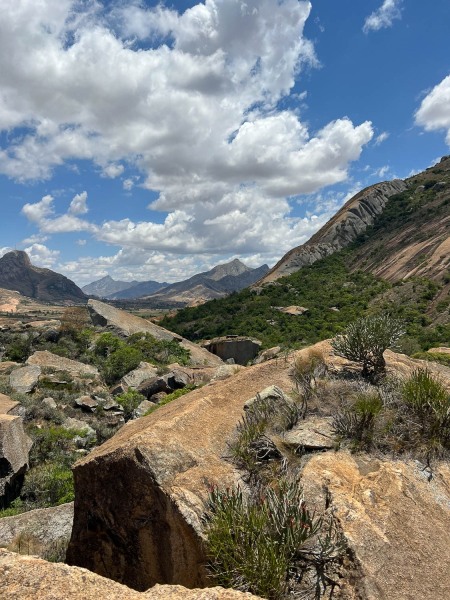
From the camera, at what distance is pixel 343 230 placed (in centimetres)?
10306

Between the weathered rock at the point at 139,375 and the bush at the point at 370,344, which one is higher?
the weathered rock at the point at 139,375

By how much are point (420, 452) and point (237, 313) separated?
6817 cm

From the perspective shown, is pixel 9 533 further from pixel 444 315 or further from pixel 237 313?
pixel 237 313

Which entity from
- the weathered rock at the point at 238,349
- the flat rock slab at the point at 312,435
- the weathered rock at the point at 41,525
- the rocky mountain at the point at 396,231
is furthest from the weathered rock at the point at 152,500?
the rocky mountain at the point at 396,231

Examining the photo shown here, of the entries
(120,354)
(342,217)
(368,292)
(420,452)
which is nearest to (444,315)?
(368,292)

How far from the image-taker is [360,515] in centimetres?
430

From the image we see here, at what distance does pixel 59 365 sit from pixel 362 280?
59596mm

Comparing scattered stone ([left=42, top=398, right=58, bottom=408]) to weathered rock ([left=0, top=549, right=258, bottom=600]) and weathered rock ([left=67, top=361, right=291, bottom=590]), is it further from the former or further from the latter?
weathered rock ([left=0, top=549, right=258, bottom=600])

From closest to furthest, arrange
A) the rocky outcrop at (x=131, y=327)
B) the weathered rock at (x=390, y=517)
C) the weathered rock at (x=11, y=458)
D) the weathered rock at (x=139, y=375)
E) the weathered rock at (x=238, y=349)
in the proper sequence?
the weathered rock at (x=390, y=517) → the weathered rock at (x=11, y=458) → the weathered rock at (x=139, y=375) → the rocky outcrop at (x=131, y=327) → the weathered rock at (x=238, y=349)

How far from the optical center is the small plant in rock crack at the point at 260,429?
5.53m

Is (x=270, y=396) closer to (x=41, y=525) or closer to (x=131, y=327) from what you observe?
(x=41, y=525)

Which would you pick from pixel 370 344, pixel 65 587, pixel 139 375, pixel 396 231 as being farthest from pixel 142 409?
pixel 396 231

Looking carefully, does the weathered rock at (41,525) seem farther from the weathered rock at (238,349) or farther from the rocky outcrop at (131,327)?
the weathered rock at (238,349)

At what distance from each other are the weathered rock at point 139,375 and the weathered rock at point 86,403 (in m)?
4.34
